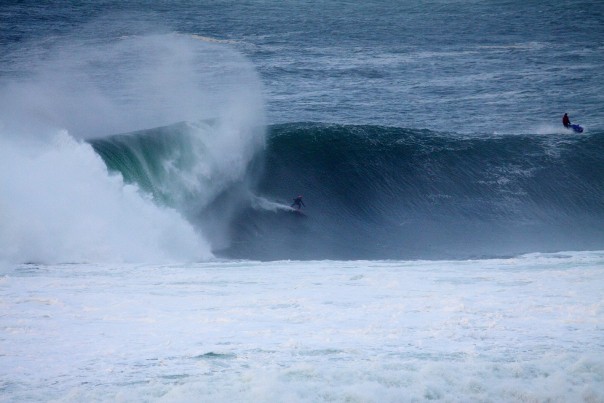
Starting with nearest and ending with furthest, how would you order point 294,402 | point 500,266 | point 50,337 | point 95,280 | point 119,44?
1. point 294,402
2. point 50,337
3. point 95,280
4. point 500,266
5. point 119,44

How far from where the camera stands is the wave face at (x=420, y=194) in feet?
54.1

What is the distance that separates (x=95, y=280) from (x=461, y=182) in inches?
442

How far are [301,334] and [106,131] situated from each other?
13.5 meters

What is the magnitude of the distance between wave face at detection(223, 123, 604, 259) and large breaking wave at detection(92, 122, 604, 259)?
0.11 ft

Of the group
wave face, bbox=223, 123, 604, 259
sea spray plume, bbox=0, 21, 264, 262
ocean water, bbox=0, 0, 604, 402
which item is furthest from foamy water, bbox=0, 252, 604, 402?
wave face, bbox=223, 123, 604, 259

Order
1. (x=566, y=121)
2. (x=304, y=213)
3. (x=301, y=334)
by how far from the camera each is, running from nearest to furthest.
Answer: (x=301, y=334) → (x=304, y=213) → (x=566, y=121)

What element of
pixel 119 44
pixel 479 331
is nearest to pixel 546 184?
pixel 479 331

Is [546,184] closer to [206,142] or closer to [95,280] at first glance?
[206,142]

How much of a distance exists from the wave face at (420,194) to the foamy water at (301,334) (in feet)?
12.9

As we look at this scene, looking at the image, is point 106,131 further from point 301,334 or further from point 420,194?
point 301,334

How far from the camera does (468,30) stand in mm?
37812

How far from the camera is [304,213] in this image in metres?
18.1

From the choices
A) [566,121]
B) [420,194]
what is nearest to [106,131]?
[420,194]

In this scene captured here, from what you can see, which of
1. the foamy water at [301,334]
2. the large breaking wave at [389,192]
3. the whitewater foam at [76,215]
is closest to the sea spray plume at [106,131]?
the whitewater foam at [76,215]
